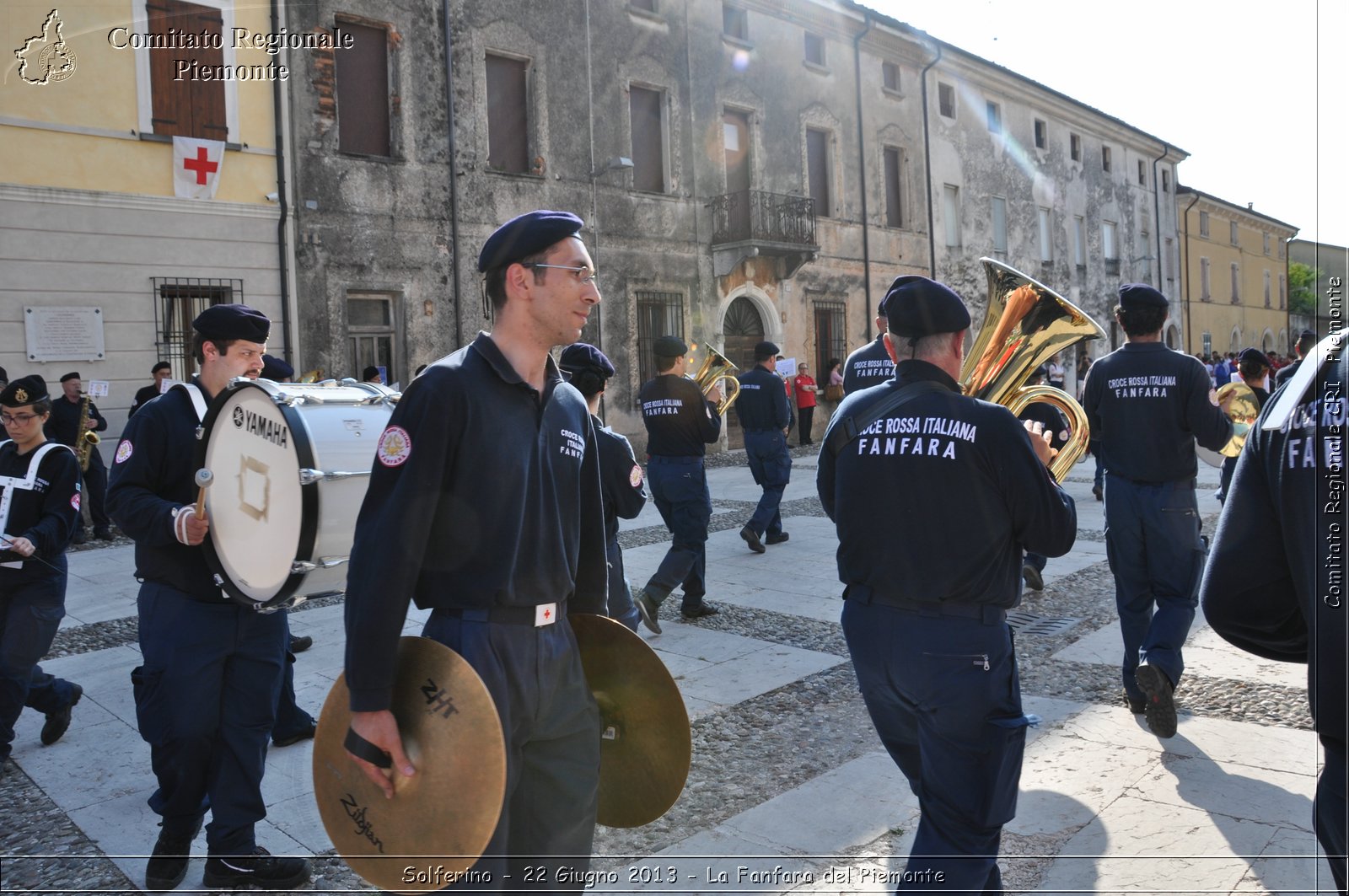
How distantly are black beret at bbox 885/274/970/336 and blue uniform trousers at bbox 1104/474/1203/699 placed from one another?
2.30m

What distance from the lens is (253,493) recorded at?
3176 mm

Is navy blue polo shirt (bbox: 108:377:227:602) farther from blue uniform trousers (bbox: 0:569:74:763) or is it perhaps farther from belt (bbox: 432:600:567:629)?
belt (bbox: 432:600:567:629)

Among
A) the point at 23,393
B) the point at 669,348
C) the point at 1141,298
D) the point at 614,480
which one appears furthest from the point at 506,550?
the point at 669,348

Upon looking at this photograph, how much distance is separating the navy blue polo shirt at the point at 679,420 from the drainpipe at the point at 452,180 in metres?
9.07

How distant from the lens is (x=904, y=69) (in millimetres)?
25250

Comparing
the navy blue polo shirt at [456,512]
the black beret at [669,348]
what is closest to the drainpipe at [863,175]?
the black beret at [669,348]

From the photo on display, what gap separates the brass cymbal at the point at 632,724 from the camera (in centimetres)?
243

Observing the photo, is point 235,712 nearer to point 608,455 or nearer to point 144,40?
point 608,455

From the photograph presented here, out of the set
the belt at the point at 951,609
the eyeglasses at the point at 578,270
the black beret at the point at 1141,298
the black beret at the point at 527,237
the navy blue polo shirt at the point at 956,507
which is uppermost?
Answer: the black beret at the point at 1141,298

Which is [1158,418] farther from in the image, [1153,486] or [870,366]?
[870,366]

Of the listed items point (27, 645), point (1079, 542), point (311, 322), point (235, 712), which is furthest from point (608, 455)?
point (311, 322)

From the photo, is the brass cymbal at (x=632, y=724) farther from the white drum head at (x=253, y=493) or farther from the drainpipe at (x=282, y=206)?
the drainpipe at (x=282, y=206)

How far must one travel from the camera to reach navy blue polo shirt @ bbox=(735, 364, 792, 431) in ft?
32.7

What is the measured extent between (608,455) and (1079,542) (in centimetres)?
649
